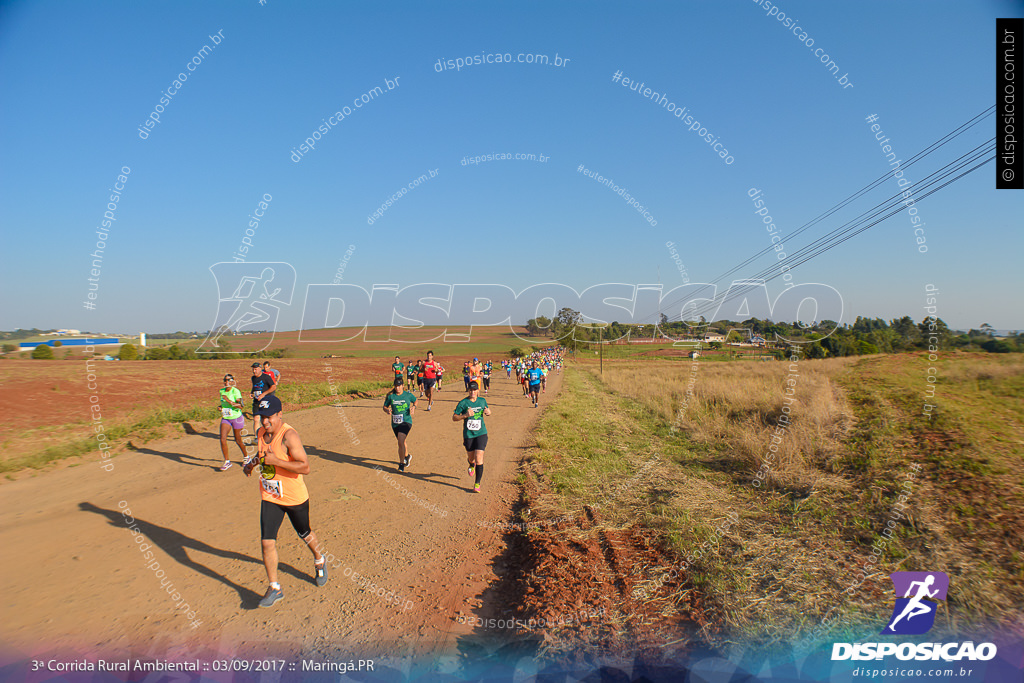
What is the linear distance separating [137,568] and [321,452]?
18.6 ft

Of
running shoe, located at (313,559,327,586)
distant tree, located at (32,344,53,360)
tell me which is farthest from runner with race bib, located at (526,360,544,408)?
distant tree, located at (32,344,53,360)

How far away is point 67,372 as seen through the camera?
22.8m

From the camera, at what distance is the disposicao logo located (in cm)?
384

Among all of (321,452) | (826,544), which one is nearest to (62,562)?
(321,452)

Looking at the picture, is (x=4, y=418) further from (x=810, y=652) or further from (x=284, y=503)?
(x=810, y=652)

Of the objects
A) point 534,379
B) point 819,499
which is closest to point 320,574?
point 819,499

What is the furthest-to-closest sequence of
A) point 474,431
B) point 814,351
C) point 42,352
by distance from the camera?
point 814,351
point 42,352
point 474,431

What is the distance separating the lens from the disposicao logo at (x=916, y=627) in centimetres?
384

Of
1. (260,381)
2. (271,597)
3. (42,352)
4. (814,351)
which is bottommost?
(42,352)

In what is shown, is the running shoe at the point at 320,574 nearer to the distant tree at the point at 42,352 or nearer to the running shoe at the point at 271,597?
the running shoe at the point at 271,597

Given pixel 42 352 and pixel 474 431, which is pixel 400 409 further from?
pixel 42 352

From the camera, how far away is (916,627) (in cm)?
410

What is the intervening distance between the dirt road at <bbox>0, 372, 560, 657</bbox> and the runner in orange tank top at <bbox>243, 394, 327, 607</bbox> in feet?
1.73

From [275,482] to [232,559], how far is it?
1.81m
